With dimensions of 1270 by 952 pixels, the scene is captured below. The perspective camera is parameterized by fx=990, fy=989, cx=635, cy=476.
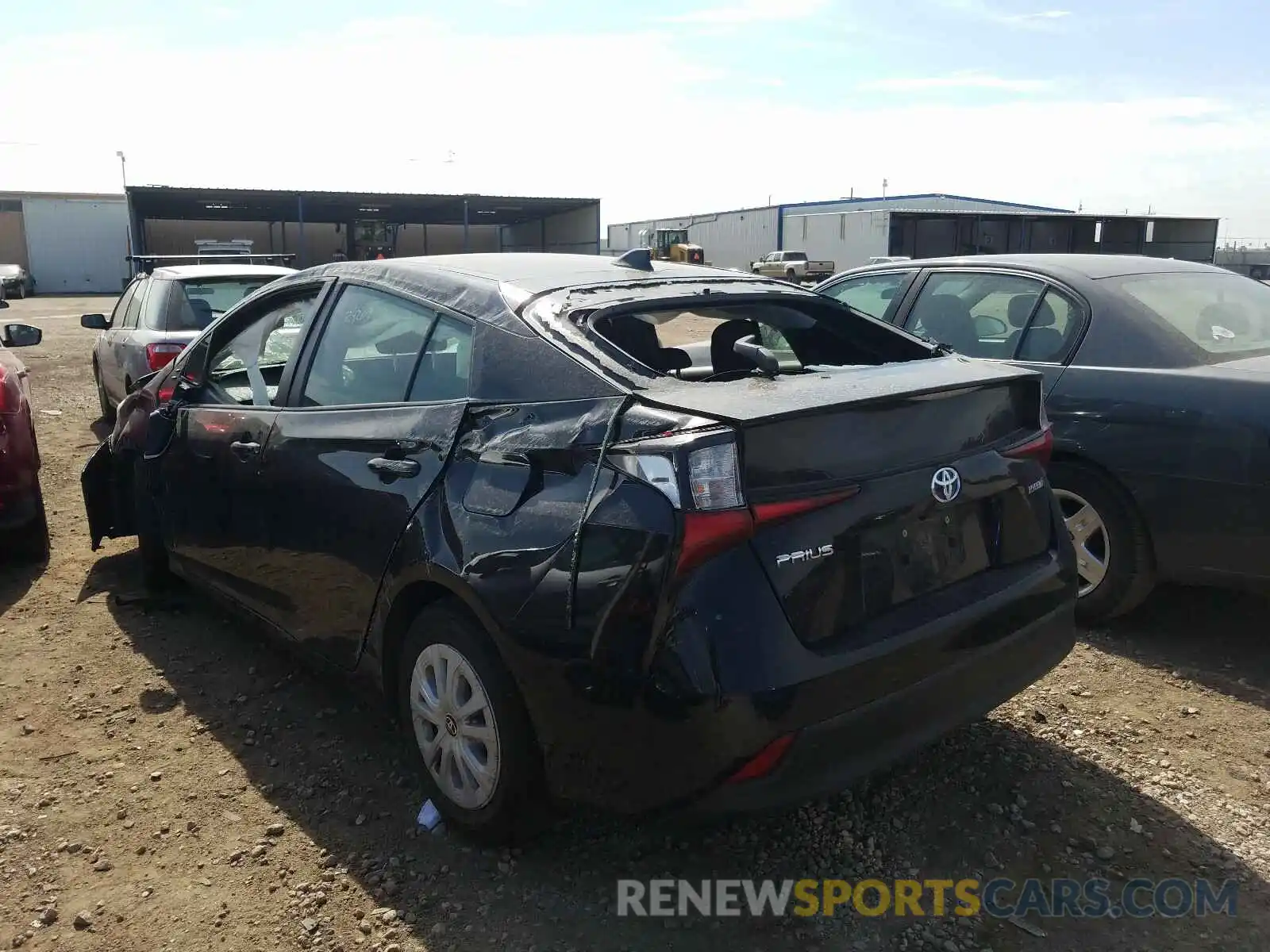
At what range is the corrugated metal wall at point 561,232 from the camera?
43.9 m

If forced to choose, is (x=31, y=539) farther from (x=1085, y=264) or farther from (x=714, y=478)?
(x=1085, y=264)

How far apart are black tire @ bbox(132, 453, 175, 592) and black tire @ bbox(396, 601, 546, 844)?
7.83 feet

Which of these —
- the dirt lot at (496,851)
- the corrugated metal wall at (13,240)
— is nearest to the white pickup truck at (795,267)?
the corrugated metal wall at (13,240)

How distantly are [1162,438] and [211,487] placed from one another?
3.91m

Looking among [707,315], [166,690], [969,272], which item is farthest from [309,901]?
[969,272]

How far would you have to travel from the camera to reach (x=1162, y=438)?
4.11 m

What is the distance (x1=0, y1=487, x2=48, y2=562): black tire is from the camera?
5352 mm

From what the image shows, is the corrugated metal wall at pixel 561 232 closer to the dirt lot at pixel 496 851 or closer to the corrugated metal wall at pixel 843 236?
the corrugated metal wall at pixel 843 236

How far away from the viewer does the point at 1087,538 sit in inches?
175

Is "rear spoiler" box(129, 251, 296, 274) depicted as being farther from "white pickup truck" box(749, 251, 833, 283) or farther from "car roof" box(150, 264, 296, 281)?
"white pickup truck" box(749, 251, 833, 283)

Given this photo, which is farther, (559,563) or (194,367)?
(194,367)

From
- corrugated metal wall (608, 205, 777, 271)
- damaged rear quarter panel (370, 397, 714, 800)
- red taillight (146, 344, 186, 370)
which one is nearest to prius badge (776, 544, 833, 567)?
damaged rear quarter panel (370, 397, 714, 800)

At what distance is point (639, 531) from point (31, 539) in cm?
458

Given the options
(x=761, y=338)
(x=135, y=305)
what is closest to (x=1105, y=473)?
(x=761, y=338)
